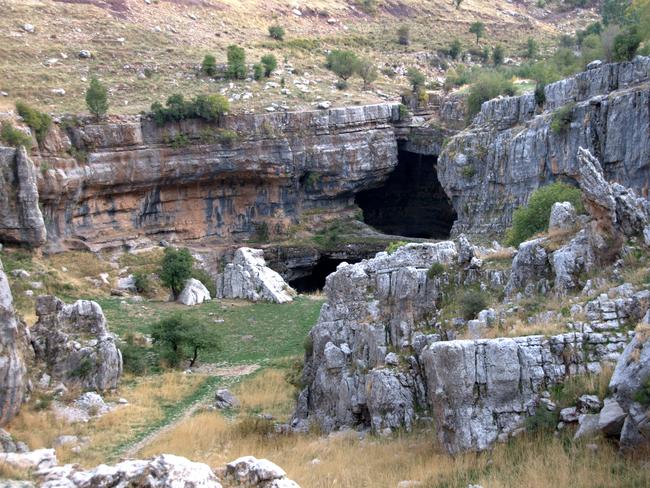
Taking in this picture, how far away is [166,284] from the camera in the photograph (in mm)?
38219

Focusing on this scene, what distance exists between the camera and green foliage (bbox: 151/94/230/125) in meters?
43.0

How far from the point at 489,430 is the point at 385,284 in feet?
19.6

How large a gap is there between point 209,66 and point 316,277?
14.3 meters

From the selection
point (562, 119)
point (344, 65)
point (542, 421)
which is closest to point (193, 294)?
point (562, 119)

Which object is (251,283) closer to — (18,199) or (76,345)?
(18,199)

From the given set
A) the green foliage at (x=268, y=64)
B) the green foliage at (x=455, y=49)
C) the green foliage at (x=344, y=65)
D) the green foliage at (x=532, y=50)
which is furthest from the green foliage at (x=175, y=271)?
the green foliage at (x=532, y=50)

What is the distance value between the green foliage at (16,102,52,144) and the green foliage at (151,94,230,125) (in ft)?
18.8

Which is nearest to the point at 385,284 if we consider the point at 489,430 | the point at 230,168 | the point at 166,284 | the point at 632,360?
the point at 489,430

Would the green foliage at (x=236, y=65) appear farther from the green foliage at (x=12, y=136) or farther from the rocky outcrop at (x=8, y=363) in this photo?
the rocky outcrop at (x=8, y=363)

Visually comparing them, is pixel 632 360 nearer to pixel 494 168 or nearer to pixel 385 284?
pixel 385 284

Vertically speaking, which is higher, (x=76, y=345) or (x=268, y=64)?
(x=268, y=64)

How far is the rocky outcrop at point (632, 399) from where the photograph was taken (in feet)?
32.3

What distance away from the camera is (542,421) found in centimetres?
1140

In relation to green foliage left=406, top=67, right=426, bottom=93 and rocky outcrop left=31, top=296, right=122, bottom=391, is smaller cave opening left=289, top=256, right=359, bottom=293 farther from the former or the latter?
rocky outcrop left=31, top=296, right=122, bottom=391
